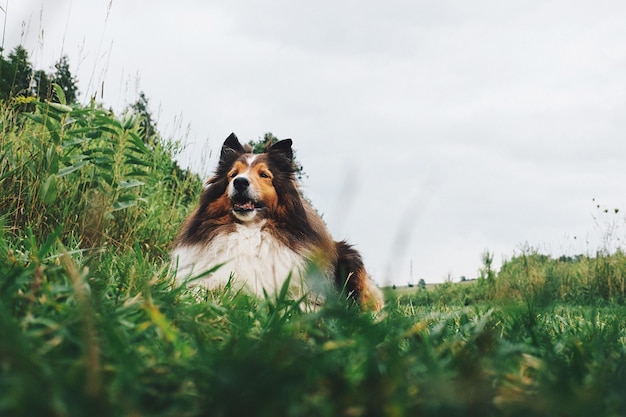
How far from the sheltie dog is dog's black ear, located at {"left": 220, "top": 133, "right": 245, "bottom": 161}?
0.01 metres

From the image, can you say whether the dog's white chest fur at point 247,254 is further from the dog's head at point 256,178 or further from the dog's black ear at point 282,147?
the dog's black ear at point 282,147

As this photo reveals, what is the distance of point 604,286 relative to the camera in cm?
992

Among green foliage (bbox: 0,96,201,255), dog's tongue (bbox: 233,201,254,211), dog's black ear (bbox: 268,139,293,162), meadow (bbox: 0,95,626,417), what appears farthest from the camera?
dog's black ear (bbox: 268,139,293,162)

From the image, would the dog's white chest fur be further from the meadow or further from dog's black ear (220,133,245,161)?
the meadow

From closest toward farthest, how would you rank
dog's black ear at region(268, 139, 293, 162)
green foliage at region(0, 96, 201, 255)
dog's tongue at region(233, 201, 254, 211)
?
green foliage at region(0, 96, 201, 255) < dog's tongue at region(233, 201, 254, 211) < dog's black ear at region(268, 139, 293, 162)

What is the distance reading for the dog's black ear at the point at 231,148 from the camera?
5.51 metres

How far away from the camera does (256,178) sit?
5.04 meters

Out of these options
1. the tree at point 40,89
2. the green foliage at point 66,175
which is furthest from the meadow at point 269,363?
the tree at point 40,89

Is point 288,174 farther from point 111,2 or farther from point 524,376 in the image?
point 524,376

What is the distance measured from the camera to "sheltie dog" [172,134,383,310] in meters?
4.97

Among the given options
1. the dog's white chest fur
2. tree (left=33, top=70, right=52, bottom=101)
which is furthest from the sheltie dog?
tree (left=33, top=70, right=52, bottom=101)

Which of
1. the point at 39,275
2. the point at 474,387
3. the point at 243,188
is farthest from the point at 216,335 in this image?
the point at 243,188

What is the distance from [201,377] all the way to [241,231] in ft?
12.9

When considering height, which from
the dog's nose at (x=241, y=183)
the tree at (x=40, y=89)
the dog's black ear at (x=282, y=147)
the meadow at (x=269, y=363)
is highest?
the tree at (x=40, y=89)
